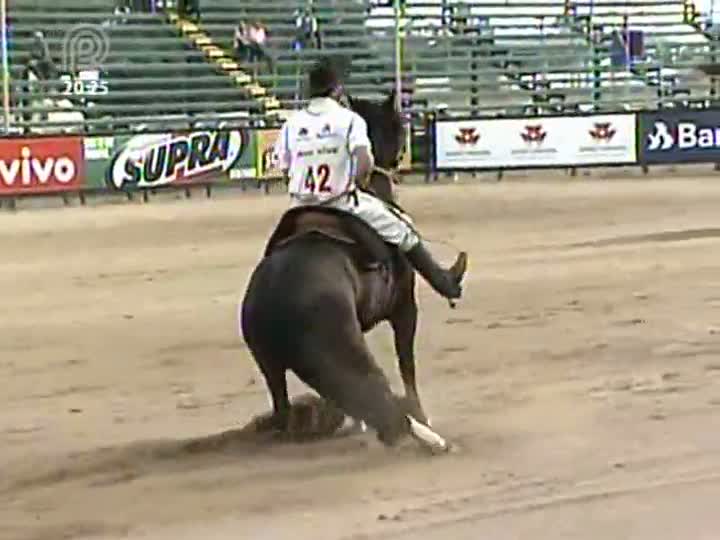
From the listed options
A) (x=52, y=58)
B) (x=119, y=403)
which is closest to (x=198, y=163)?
(x=52, y=58)

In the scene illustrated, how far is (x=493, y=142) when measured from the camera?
95.3ft

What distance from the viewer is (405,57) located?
33469 mm

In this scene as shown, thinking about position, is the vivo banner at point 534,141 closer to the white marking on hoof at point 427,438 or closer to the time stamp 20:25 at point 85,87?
the time stamp 20:25 at point 85,87

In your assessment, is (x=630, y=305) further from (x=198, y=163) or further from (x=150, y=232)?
(x=198, y=163)

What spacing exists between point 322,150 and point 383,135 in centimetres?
52

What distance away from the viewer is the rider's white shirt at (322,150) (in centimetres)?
789

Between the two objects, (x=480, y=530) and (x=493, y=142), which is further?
(x=493, y=142)

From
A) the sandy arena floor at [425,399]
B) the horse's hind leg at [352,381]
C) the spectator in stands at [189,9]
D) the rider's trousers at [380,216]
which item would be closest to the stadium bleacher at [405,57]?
the spectator in stands at [189,9]

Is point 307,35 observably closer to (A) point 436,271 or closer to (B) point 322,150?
(A) point 436,271

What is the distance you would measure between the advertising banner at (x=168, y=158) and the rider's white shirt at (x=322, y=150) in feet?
57.9

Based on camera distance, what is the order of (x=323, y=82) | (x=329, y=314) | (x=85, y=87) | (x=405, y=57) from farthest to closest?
(x=405, y=57)
(x=85, y=87)
(x=323, y=82)
(x=329, y=314)

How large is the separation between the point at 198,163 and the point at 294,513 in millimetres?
20048

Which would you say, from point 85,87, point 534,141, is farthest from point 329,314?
point 85,87

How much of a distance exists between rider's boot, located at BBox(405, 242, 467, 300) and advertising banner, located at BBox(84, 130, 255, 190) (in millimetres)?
17234
